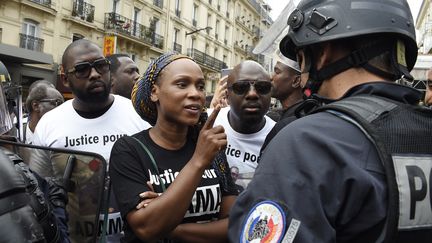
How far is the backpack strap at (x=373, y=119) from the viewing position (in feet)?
3.83

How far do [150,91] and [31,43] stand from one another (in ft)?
59.0

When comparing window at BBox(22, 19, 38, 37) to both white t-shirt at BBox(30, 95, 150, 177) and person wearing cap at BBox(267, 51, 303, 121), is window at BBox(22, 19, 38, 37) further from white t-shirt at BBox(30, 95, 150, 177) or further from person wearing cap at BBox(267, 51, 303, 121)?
person wearing cap at BBox(267, 51, 303, 121)

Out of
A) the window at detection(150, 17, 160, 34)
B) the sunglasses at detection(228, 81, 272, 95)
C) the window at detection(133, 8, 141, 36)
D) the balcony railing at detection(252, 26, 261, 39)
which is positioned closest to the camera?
the sunglasses at detection(228, 81, 272, 95)

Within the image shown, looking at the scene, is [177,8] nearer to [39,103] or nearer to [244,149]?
[39,103]

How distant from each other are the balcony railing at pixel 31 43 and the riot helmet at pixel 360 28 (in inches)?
740

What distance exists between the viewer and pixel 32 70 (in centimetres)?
1870

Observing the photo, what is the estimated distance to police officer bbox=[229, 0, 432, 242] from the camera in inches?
45.9

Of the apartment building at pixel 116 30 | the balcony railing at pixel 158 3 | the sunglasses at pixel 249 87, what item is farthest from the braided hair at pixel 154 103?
the balcony railing at pixel 158 3

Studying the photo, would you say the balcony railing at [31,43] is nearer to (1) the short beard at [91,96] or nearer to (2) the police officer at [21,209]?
(1) the short beard at [91,96]

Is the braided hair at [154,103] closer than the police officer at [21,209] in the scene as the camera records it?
No

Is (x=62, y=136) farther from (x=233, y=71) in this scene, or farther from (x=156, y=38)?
(x=156, y=38)

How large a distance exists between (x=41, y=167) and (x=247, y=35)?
47022mm

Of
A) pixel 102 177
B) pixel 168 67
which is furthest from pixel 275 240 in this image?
pixel 168 67

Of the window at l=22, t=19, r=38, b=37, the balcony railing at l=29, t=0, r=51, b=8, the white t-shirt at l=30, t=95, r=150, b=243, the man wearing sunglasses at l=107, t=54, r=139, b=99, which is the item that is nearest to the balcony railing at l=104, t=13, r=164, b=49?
the balcony railing at l=29, t=0, r=51, b=8
